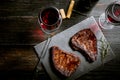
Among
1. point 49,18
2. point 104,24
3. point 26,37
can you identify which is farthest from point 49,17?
point 104,24

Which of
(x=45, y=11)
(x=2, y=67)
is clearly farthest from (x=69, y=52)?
(x=2, y=67)

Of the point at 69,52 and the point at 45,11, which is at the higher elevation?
the point at 45,11

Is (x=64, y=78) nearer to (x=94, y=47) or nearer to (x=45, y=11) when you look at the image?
(x=94, y=47)

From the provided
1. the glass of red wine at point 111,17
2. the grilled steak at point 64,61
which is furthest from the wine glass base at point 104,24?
the grilled steak at point 64,61

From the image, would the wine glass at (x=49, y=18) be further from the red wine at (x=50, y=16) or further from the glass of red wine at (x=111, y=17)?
the glass of red wine at (x=111, y=17)

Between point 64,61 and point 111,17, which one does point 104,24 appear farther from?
point 64,61

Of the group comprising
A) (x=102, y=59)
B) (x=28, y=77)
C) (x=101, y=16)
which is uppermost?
(x=101, y=16)

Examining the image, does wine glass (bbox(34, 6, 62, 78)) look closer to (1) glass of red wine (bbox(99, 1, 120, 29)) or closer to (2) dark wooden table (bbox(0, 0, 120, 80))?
(2) dark wooden table (bbox(0, 0, 120, 80))
